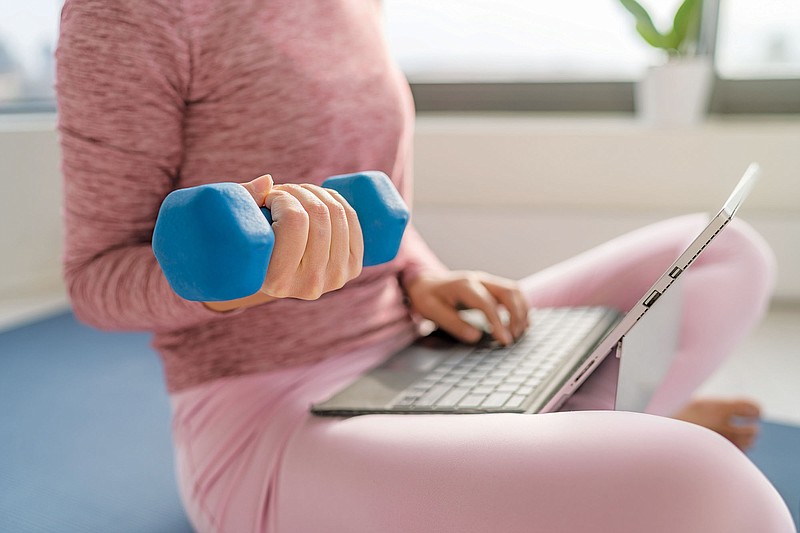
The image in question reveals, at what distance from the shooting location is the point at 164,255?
1.28ft

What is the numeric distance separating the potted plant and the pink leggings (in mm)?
1025

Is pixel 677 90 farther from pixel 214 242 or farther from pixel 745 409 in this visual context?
pixel 214 242

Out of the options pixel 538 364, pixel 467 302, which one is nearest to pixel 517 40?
pixel 467 302

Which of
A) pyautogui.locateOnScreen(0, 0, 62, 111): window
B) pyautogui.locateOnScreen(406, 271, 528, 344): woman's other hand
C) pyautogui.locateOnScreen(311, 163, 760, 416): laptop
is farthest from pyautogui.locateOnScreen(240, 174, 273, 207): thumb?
pyautogui.locateOnScreen(0, 0, 62, 111): window

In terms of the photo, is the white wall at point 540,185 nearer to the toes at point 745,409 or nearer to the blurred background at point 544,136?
the blurred background at point 544,136

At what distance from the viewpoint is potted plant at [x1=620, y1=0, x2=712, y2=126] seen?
4.94 ft

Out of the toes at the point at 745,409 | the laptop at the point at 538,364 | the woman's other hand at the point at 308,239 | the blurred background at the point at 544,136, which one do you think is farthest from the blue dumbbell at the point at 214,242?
the blurred background at the point at 544,136

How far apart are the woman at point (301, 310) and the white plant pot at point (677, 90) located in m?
0.87

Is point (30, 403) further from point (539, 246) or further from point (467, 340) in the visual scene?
point (539, 246)

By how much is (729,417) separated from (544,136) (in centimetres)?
77

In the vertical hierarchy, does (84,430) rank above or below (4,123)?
below

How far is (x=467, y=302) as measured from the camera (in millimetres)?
765

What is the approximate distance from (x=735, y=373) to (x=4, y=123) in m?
1.59

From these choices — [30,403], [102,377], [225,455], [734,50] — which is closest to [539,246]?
[734,50]
